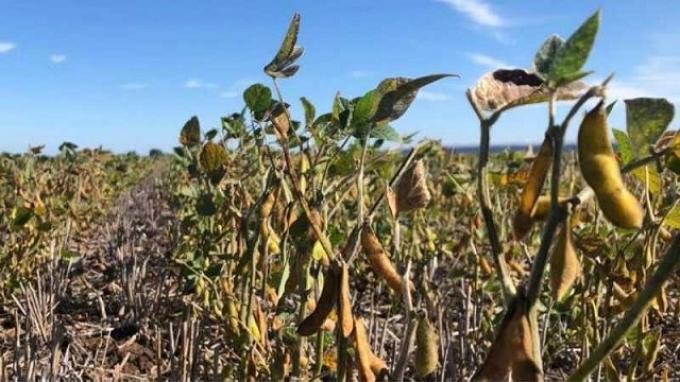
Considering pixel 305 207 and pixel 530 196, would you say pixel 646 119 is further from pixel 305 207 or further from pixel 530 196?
pixel 305 207

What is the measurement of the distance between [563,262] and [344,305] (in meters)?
0.24

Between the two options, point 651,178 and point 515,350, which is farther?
point 651,178

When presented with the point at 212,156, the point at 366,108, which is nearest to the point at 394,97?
the point at 366,108

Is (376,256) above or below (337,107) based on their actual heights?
below

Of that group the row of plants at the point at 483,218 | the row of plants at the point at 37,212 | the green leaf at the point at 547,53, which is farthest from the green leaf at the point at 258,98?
the row of plants at the point at 37,212

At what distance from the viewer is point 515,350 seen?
1.58ft

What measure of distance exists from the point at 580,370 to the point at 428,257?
2.12 metres

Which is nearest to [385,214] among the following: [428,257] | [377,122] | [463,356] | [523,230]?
[428,257]

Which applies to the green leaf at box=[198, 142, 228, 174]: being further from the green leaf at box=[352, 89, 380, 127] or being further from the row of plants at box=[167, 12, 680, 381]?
the green leaf at box=[352, 89, 380, 127]

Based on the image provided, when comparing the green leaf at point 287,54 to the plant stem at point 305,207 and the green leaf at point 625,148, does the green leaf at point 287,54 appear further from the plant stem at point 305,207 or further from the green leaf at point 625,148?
the green leaf at point 625,148

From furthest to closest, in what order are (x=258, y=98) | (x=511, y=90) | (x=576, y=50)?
(x=258, y=98) < (x=511, y=90) < (x=576, y=50)

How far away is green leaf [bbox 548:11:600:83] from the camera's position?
442mm

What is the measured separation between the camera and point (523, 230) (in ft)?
1.76

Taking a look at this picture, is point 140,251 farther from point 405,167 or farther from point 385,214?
point 405,167
